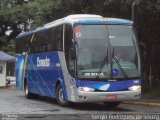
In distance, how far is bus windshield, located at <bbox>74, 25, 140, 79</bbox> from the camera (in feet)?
61.1

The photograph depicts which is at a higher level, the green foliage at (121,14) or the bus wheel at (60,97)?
the green foliage at (121,14)

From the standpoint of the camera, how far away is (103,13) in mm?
28141

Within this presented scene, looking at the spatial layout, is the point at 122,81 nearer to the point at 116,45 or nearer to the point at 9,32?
the point at 116,45

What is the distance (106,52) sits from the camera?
742 inches

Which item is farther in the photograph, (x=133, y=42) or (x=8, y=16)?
(x=8, y=16)

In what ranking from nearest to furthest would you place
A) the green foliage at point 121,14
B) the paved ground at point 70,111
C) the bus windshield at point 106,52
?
the paved ground at point 70,111 → the bus windshield at point 106,52 → the green foliage at point 121,14

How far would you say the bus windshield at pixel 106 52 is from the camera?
1861 cm

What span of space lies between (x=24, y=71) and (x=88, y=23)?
903cm

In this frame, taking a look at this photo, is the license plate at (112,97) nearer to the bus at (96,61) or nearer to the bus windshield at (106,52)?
the bus at (96,61)

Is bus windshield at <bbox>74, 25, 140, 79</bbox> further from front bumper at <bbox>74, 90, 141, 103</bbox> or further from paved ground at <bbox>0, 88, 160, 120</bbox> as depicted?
paved ground at <bbox>0, 88, 160, 120</bbox>

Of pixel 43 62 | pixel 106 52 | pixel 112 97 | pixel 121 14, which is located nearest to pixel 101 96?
pixel 112 97

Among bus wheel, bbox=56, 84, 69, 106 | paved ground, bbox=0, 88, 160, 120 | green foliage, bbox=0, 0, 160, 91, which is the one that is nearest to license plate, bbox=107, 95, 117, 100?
paved ground, bbox=0, 88, 160, 120

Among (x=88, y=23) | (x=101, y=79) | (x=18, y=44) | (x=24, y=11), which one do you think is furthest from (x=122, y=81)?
(x=24, y=11)

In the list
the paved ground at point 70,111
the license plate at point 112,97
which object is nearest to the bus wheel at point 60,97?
the paved ground at point 70,111
